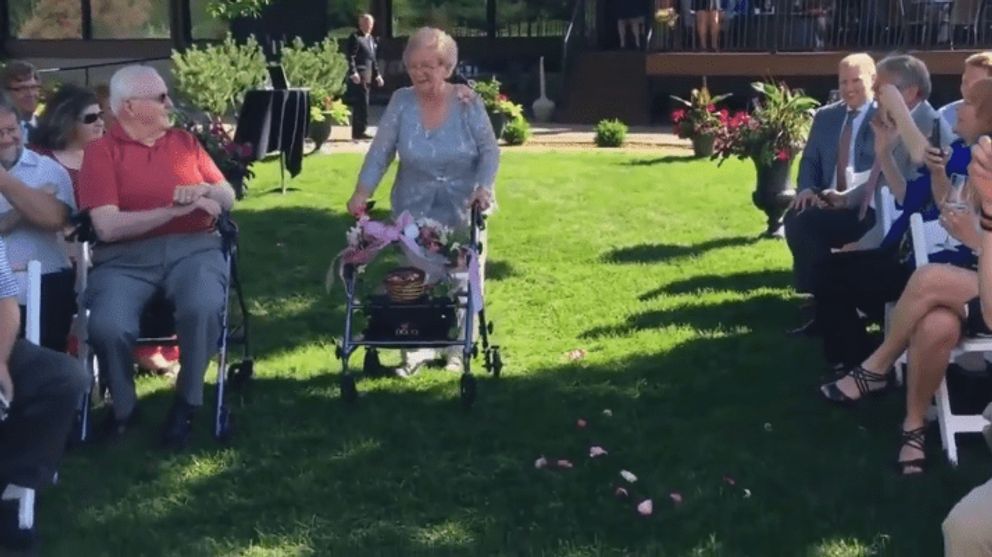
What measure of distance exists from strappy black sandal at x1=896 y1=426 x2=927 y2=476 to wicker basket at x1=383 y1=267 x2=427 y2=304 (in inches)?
79.2

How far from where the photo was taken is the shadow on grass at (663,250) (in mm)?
8641

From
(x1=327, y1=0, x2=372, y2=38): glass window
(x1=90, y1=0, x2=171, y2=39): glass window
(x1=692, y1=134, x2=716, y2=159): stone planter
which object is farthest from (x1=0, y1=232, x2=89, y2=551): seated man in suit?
(x1=90, y1=0, x2=171, y2=39): glass window

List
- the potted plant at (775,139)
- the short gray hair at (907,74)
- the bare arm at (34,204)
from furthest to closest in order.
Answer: the potted plant at (775,139)
the short gray hair at (907,74)
the bare arm at (34,204)

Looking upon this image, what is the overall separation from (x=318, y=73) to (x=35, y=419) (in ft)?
37.1

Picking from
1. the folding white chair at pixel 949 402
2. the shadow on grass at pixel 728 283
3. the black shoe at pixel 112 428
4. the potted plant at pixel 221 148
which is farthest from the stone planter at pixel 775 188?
the black shoe at pixel 112 428

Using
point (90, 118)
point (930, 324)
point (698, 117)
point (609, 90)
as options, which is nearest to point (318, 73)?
point (698, 117)

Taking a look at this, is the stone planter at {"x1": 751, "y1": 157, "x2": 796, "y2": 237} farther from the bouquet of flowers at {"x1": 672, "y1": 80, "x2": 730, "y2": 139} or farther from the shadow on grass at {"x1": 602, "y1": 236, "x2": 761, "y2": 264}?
the bouquet of flowers at {"x1": 672, "y1": 80, "x2": 730, "y2": 139}

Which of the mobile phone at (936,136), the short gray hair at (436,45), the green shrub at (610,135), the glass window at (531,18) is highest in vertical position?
the glass window at (531,18)

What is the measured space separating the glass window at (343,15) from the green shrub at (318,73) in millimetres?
6904

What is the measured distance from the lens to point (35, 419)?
411cm

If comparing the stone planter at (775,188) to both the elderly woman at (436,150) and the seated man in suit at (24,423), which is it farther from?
the seated man in suit at (24,423)

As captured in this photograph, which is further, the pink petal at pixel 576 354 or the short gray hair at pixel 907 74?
the pink petal at pixel 576 354

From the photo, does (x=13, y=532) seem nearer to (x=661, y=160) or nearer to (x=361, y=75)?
(x=661, y=160)

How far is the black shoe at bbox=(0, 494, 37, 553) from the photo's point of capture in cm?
411
